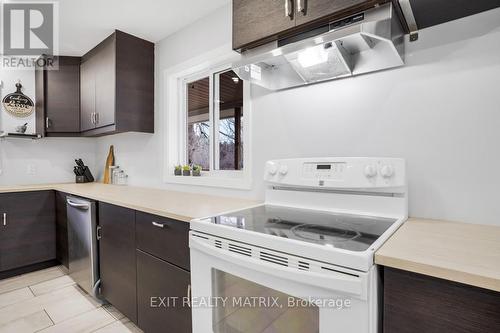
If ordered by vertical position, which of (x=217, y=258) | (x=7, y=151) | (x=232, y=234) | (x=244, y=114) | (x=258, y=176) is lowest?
(x=217, y=258)

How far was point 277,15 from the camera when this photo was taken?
1.23 m

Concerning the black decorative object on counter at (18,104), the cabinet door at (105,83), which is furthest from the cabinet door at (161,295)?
the black decorative object on counter at (18,104)

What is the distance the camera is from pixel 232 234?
0.99 meters

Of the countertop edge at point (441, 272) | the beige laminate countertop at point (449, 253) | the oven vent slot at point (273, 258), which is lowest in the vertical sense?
the oven vent slot at point (273, 258)

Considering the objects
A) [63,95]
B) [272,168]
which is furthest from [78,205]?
[272,168]

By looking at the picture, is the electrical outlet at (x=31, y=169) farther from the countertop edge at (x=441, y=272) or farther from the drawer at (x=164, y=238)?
the countertop edge at (x=441, y=272)

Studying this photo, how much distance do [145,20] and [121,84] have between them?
0.57 meters

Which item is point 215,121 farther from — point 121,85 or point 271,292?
point 271,292

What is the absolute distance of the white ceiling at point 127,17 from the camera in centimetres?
191

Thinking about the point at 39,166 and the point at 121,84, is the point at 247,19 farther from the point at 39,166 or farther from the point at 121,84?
the point at 39,166

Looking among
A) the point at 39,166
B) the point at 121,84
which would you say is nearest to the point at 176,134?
the point at 121,84

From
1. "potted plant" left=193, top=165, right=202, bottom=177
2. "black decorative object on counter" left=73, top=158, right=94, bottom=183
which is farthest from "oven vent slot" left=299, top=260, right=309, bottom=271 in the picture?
"black decorative object on counter" left=73, top=158, right=94, bottom=183

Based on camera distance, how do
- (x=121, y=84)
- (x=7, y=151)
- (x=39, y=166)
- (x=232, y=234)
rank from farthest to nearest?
(x=39, y=166), (x=7, y=151), (x=121, y=84), (x=232, y=234)

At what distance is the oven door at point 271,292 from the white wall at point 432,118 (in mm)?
689
